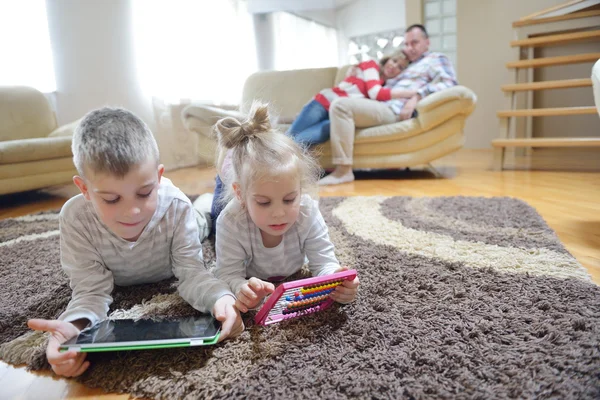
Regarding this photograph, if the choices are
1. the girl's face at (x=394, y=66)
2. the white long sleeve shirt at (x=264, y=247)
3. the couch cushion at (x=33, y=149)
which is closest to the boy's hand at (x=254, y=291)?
the white long sleeve shirt at (x=264, y=247)

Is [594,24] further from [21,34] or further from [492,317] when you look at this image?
[21,34]

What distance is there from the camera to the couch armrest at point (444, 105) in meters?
2.39

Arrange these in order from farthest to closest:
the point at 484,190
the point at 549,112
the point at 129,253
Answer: the point at 549,112 < the point at 484,190 < the point at 129,253

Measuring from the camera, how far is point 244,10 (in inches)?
162

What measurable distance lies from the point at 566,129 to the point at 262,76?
2.48 metres

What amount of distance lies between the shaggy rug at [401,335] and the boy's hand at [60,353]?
28 millimetres

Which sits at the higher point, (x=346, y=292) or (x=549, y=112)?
(x=549, y=112)

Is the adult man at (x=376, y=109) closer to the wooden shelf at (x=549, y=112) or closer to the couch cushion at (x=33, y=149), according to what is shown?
the wooden shelf at (x=549, y=112)

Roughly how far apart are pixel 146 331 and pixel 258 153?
38cm

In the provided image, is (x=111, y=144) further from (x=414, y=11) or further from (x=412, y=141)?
(x=414, y=11)

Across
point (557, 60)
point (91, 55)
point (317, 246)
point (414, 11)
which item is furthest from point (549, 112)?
point (91, 55)

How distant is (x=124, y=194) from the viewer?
76cm

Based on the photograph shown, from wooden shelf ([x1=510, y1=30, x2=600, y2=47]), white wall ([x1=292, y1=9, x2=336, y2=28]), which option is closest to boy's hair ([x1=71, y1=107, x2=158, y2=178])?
wooden shelf ([x1=510, y1=30, x2=600, y2=47])

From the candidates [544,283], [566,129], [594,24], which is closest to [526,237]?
[544,283]
